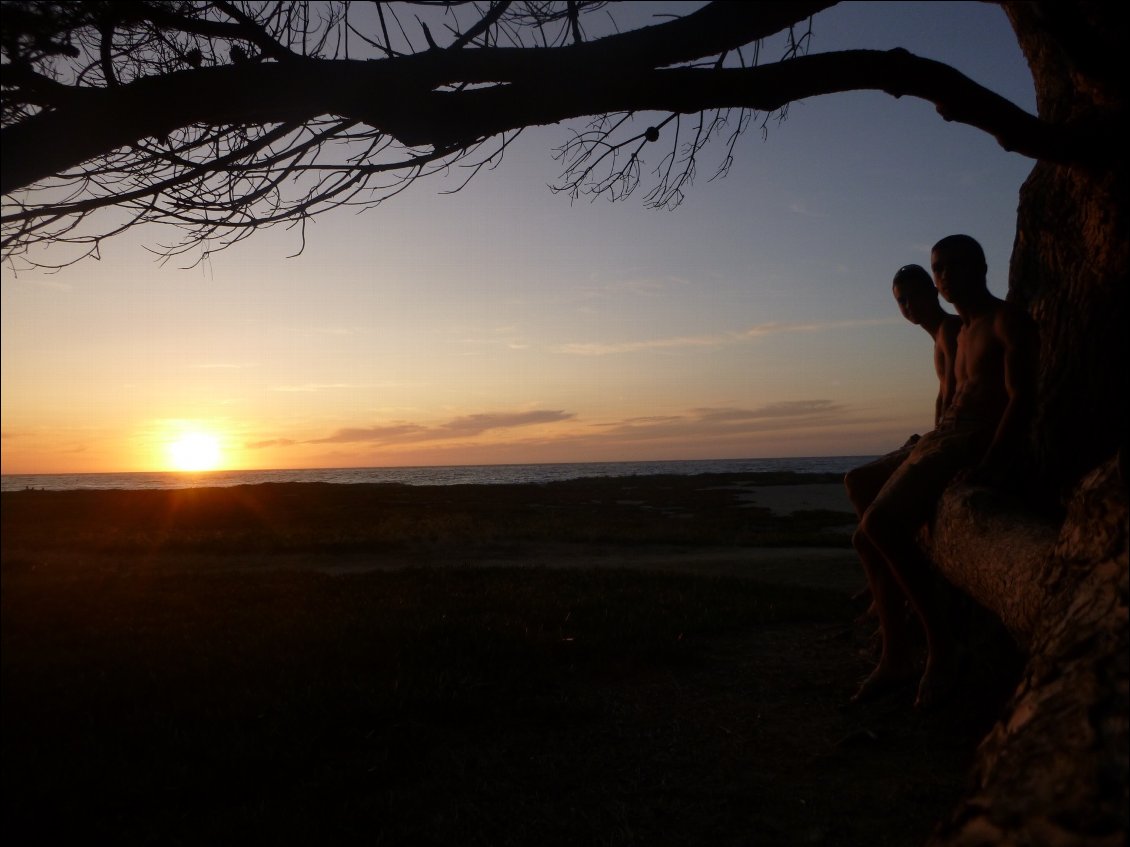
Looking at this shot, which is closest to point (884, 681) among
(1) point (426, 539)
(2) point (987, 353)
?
(2) point (987, 353)

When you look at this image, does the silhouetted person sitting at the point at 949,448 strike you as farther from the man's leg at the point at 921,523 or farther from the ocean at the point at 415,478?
the ocean at the point at 415,478

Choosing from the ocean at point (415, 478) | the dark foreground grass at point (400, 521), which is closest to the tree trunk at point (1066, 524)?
the dark foreground grass at point (400, 521)

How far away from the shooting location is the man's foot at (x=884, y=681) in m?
4.90

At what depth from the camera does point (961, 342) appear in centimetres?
474

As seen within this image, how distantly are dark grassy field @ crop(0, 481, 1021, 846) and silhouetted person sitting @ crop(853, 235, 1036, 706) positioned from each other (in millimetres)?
580

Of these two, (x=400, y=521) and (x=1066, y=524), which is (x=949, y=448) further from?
(x=400, y=521)

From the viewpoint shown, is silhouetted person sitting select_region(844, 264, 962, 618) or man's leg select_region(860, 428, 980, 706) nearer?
man's leg select_region(860, 428, 980, 706)

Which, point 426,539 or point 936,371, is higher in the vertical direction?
point 936,371

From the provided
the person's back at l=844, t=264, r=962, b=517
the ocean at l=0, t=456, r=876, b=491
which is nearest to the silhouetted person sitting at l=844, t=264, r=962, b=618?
the person's back at l=844, t=264, r=962, b=517

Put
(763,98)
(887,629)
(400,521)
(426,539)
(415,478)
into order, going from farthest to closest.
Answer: (415,478) < (400,521) < (426,539) < (887,629) < (763,98)

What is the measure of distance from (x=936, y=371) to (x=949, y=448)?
131 cm

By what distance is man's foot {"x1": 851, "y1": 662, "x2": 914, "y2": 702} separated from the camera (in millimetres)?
4898

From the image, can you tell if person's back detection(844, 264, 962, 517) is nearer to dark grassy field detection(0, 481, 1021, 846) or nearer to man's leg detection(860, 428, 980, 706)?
man's leg detection(860, 428, 980, 706)

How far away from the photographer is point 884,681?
16.1ft
